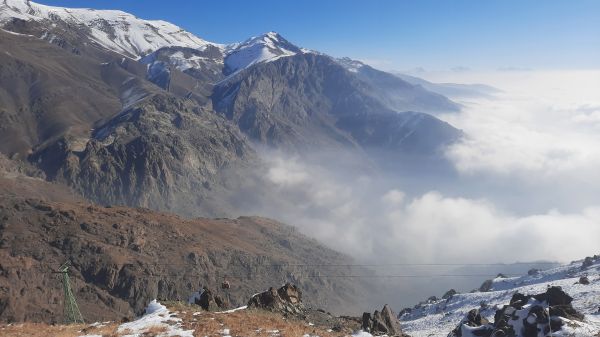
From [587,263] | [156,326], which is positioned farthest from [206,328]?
[587,263]

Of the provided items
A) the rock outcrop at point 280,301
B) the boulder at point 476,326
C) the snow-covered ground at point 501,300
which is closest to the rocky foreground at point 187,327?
the rock outcrop at point 280,301

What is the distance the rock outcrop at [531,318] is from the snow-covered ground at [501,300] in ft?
29.5

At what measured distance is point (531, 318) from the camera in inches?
1352

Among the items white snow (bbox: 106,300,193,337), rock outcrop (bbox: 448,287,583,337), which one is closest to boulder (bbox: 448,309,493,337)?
rock outcrop (bbox: 448,287,583,337)

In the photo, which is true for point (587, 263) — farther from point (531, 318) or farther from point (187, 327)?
point (187, 327)

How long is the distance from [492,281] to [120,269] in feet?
386

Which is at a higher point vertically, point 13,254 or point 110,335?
Answer: point 13,254

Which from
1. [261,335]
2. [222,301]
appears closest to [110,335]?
[261,335]

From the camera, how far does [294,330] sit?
32500 mm

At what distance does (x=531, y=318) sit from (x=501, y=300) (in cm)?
5073

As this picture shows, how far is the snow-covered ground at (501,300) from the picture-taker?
203ft

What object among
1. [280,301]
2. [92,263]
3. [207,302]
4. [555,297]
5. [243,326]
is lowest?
[243,326]

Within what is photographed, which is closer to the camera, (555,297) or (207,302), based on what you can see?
(555,297)

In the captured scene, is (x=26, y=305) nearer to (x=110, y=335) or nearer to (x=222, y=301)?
(x=222, y=301)
